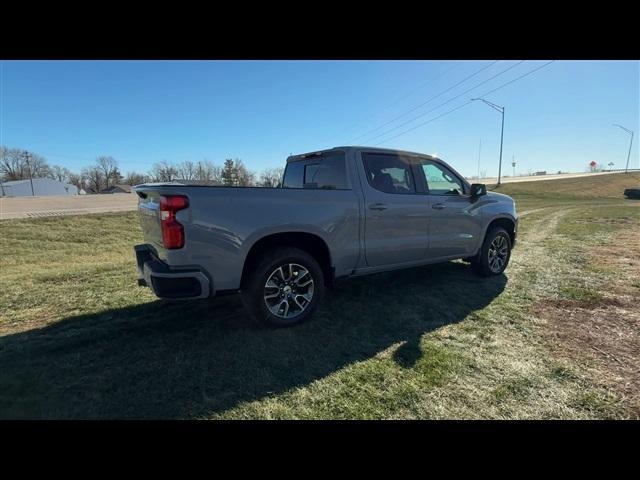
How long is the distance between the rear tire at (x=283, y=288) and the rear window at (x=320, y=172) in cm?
105

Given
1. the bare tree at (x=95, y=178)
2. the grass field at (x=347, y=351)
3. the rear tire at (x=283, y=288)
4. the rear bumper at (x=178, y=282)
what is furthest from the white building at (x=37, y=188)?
the rear tire at (x=283, y=288)

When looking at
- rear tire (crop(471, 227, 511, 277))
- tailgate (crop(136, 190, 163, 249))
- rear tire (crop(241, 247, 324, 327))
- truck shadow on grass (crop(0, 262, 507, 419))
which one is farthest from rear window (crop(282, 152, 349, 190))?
rear tire (crop(471, 227, 511, 277))

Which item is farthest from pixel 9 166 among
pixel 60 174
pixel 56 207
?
pixel 56 207

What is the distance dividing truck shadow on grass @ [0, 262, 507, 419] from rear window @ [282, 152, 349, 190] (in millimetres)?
1538

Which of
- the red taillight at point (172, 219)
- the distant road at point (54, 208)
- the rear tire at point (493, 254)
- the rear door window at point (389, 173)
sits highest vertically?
the rear door window at point (389, 173)

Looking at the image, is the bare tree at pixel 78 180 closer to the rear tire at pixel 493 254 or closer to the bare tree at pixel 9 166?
the bare tree at pixel 9 166

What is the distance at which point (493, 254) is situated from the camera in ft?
18.0

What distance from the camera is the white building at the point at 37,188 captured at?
7656 cm

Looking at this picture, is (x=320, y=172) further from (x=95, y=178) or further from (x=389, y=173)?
(x=95, y=178)

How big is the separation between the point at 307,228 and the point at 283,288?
0.69 m

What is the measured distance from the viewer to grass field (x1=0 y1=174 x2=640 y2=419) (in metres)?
2.43
